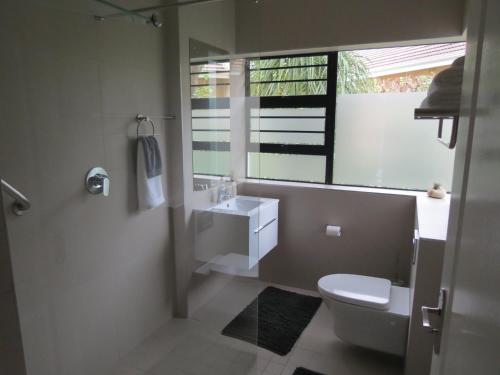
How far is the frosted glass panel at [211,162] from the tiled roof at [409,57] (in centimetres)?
149

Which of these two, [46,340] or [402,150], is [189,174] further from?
[402,150]

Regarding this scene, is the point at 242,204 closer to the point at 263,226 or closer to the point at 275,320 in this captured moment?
the point at 263,226

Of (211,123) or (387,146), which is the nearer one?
(211,123)

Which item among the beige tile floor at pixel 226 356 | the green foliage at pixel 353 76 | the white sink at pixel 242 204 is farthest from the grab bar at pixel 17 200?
the green foliage at pixel 353 76

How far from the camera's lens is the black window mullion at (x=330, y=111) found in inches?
126

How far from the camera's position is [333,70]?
10.5ft

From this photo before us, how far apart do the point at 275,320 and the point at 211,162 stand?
138 cm

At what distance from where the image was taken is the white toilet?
2191mm

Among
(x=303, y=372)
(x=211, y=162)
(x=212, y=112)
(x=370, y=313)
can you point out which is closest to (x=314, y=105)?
(x=212, y=112)

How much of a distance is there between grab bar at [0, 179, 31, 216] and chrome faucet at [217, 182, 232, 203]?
1.64 meters

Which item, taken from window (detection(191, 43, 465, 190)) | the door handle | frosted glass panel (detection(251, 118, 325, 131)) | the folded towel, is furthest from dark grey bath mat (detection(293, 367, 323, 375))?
frosted glass panel (detection(251, 118, 325, 131))

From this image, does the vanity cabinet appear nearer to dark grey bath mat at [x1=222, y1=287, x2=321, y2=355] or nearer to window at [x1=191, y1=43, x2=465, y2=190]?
dark grey bath mat at [x1=222, y1=287, x2=321, y2=355]

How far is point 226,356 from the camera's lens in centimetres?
241

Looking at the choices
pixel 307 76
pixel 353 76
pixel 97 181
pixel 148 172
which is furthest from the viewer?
pixel 307 76
